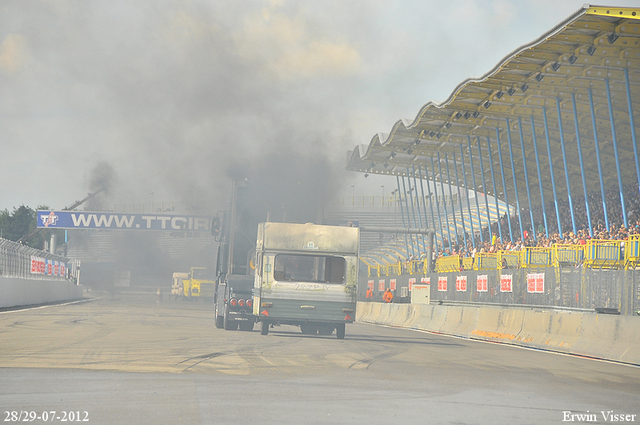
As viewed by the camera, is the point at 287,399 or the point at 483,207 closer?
the point at 287,399

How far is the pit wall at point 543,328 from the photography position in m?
16.1

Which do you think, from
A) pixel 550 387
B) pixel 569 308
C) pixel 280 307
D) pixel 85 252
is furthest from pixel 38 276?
pixel 85 252

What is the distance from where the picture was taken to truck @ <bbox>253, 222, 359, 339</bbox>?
65.4ft

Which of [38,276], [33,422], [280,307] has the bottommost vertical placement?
[33,422]

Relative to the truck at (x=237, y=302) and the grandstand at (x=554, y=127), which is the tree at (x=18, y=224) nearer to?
the grandstand at (x=554, y=127)

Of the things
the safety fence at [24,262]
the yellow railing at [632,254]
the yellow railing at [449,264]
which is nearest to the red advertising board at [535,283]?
the yellow railing at [632,254]

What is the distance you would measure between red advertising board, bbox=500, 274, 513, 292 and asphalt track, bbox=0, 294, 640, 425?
20.5ft

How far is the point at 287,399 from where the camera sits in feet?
28.5

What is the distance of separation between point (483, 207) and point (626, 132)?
24.0 metres

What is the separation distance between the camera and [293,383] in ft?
33.4

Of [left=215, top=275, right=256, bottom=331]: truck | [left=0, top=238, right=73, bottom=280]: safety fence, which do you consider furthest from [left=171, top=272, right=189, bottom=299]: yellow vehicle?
[left=215, top=275, right=256, bottom=331]: truck

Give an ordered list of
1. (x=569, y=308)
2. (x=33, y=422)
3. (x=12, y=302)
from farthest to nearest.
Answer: (x=12, y=302) → (x=569, y=308) → (x=33, y=422)

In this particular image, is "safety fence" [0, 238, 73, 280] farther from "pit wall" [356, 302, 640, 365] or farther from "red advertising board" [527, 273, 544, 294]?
"red advertising board" [527, 273, 544, 294]

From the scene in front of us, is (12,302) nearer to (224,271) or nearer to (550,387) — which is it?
(224,271)
